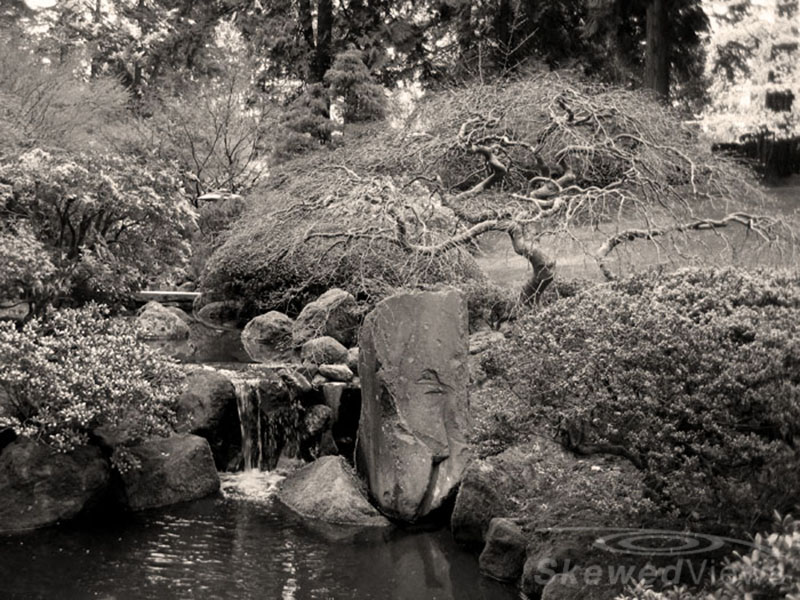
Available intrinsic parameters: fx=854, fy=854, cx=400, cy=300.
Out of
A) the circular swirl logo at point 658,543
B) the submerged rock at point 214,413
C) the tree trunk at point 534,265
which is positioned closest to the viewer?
the circular swirl logo at point 658,543

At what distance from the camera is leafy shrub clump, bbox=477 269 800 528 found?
5.30m

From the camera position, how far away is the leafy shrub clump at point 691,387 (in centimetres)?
530

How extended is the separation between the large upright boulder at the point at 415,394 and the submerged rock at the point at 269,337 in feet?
21.6

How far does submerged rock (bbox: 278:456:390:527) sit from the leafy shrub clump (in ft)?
8.15

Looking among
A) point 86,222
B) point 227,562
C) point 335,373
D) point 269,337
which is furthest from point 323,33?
point 227,562

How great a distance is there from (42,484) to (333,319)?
23.8ft

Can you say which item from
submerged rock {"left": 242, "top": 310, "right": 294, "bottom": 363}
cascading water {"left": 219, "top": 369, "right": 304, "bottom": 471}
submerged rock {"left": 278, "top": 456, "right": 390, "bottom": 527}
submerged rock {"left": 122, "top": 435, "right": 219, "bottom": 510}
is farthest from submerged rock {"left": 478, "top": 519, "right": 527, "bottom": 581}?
submerged rock {"left": 242, "top": 310, "right": 294, "bottom": 363}

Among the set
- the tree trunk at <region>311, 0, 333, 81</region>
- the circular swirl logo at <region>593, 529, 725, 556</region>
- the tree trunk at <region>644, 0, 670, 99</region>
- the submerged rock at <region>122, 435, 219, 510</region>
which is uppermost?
the tree trunk at <region>311, 0, 333, 81</region>

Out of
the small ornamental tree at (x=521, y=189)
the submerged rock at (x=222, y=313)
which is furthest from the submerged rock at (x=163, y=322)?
the small ornamental tree at (x=521, y=189)

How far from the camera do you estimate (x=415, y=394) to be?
857 cm

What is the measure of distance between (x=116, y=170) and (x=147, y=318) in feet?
15.4

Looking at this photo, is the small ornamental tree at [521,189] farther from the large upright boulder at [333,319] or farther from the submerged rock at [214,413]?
the submerged rock at [214,413]

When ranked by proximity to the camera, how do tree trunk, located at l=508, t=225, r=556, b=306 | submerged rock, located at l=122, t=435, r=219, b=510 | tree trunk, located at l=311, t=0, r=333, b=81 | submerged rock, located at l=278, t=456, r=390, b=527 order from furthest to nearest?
tree trunk, located at l=311, t=0, r=333, b=81 → tree trunk, located at l=508, t=225, r=556, b=306 → submerged rock, located at l=122, t=435, r=219, b=510 → submerged rock, located at l=278, t=456, r=390, b=527

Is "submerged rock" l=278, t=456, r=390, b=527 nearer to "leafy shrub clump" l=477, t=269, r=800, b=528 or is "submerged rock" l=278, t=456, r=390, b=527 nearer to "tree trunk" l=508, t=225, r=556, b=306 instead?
"leafy shrub clump" l=477, t=269, r=800, b=528
